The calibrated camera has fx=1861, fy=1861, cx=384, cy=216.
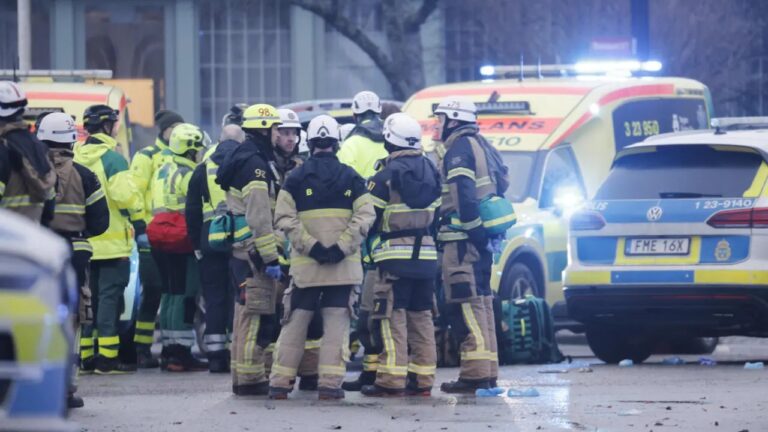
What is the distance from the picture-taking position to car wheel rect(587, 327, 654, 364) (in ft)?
45.1

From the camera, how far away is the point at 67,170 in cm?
1107

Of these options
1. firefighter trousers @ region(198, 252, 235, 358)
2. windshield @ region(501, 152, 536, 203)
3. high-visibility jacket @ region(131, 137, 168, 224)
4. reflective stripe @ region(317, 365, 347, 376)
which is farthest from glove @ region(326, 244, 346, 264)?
windshield @ region(501, 152, 536, 203)

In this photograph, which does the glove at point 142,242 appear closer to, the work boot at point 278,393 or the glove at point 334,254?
the work boot at point 278,393

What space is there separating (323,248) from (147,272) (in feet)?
11.8

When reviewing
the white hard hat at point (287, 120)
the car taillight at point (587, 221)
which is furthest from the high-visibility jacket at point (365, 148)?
the car taillight at point (587, 221)

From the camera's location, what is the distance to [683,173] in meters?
13.0

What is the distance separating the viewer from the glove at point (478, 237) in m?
11.4

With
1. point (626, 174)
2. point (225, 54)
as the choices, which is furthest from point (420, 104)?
point (225, 54)

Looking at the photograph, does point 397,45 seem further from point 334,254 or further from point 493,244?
point 334,254

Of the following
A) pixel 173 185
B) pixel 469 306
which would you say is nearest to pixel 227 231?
pixel 469 306

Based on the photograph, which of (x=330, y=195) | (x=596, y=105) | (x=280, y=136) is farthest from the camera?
(x=596, y=105)

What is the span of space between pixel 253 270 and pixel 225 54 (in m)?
22.4

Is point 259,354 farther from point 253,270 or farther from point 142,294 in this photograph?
point 142,294

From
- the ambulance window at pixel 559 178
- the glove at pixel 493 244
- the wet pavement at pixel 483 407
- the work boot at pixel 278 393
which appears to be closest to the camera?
the wet pavement at pixel 483 407
